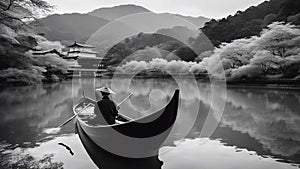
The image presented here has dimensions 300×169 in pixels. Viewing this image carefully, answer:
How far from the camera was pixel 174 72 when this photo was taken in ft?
120

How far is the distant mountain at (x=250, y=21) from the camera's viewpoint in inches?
1136

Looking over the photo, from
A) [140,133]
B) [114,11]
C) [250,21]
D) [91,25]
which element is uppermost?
[114,11]

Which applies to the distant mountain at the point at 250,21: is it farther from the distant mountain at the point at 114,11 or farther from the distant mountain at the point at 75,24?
the distant mountain at the point at 114,11

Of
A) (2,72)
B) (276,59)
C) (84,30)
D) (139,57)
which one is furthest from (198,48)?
(84,30)

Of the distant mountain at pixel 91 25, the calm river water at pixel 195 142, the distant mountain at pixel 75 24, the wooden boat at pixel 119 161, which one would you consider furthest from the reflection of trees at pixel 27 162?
the distant mountain at pixel 75 24

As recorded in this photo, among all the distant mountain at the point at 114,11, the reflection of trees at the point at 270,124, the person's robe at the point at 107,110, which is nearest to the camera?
the person's robe at the point at 107,110

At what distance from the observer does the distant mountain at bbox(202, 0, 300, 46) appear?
94.6ft

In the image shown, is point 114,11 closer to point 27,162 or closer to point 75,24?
point 75,24

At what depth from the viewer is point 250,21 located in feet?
120

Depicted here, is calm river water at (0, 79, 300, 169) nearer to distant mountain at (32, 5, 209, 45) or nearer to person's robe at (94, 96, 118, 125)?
person's robe at (94, 96, 118, 125)

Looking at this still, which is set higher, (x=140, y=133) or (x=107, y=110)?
(x=107, y=110)

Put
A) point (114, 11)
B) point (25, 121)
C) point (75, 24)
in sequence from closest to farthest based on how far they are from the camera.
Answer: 1. point (25, 121)
2. point (75, 24)
3. point (114, 11)

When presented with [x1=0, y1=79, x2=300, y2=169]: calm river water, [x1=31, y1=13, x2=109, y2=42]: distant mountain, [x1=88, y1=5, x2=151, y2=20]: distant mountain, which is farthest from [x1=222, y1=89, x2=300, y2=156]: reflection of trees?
[x1=88, y1=5, x2=151, y2=20]: distant mountain

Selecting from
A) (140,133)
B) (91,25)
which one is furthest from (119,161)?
(91,25)
